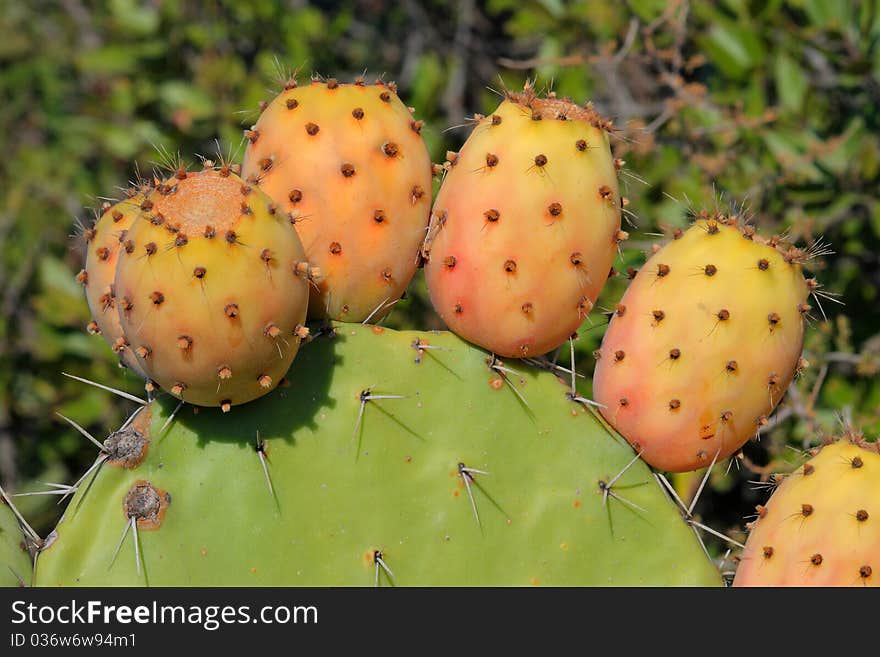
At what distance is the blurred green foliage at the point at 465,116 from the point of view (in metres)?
2.81

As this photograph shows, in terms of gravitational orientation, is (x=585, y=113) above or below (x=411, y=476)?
above

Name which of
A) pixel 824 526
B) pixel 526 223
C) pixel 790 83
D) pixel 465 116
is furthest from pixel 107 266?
pixel 790 83

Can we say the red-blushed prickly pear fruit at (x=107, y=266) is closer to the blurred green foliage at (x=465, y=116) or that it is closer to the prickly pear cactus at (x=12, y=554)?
the prickly pear cactus at (x=12, y=554)

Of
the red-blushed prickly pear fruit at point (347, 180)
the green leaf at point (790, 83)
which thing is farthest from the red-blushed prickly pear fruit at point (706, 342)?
the green leaf at point (790, 83)

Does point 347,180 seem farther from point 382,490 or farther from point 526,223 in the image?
point 382,490

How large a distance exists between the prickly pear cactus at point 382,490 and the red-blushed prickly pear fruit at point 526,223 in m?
0.09

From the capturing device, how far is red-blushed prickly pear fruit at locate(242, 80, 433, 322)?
60.7 inches

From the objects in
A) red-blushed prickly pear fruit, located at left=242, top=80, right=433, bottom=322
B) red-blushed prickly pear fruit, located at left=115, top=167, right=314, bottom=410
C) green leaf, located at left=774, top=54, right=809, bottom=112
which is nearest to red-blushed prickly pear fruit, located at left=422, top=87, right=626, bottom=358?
red-blushed prickly pear fruit, located at left=242, top=80, right=433, bottom=322

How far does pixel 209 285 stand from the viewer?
1.29m

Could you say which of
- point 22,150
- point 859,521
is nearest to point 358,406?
point 859,521

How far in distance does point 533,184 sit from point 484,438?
34 cm

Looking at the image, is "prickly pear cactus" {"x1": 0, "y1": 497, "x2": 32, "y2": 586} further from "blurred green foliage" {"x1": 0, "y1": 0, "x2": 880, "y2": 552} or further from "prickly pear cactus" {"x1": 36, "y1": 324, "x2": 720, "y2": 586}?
"blurred green foliage" {"x1": 0, "y1": 0, "x2": 880, "y2": 552}

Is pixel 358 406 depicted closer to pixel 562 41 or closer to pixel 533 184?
pixel 533 184

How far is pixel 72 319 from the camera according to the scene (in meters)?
3.31
